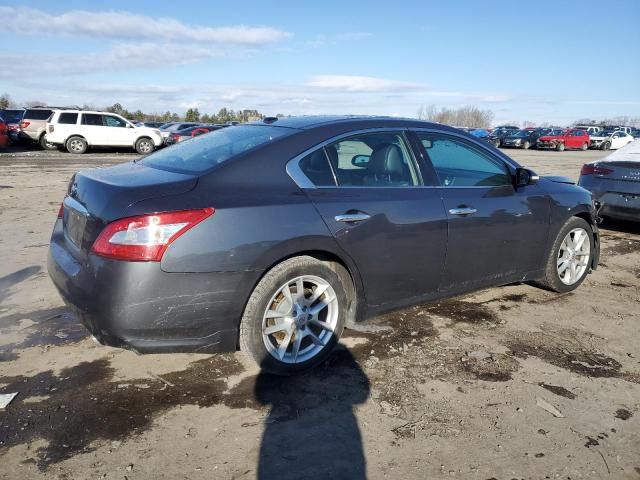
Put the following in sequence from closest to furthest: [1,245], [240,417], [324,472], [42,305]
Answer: [324,472] < [240,417] < [42,305] < [1,245]

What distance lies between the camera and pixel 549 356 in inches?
147

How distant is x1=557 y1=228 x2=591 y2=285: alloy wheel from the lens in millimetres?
5047

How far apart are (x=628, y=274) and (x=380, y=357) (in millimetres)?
3792

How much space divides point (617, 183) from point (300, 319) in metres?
5.90

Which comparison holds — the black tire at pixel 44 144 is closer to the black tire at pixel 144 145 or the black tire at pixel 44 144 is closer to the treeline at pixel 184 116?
the black tire at pixel 144 145

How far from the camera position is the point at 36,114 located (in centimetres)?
2356

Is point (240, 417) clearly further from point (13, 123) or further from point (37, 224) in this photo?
point (13, 123)

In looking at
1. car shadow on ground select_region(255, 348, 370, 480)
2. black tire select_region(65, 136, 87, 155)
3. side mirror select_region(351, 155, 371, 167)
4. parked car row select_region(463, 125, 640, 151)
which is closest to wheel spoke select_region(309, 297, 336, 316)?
car shadow on ground select_region(255, 348, 370, 480)

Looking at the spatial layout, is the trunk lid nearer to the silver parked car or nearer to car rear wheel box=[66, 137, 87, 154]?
the silver parked car

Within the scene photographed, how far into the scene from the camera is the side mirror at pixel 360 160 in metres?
3.70

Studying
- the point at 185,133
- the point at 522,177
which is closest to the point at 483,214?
the point at 522,177

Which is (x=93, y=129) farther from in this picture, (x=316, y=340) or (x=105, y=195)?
(x=316, y=340)

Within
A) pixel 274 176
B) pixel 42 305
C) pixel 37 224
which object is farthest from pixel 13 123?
pixel 274 176

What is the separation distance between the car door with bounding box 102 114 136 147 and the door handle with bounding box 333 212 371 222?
2182 cm
